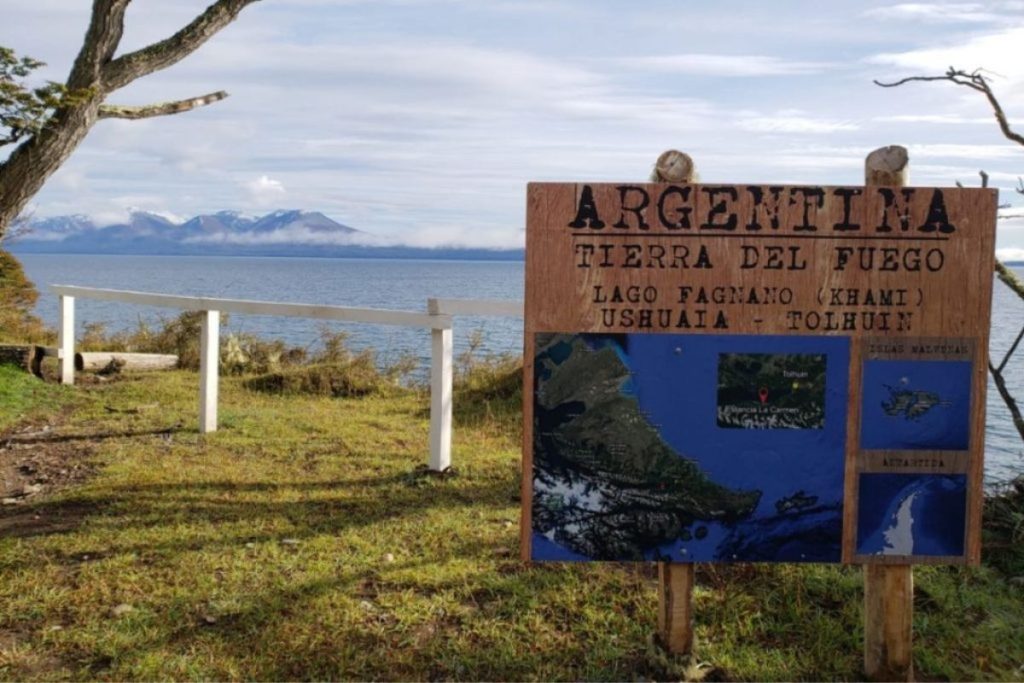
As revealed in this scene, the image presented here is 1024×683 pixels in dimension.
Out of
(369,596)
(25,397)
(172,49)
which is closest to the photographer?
(369,596)

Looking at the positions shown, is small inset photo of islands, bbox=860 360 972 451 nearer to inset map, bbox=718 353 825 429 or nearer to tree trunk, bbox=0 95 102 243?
inset map, bbox=718 353 825 429

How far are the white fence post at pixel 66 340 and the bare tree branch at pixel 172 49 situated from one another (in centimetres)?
408

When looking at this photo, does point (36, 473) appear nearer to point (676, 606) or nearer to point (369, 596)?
point (369, 596)

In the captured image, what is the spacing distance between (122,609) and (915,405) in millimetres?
3551

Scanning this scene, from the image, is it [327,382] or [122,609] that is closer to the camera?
[122,609]

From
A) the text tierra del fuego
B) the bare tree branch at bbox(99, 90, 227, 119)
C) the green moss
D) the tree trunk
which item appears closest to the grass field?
the text tierra del fuego

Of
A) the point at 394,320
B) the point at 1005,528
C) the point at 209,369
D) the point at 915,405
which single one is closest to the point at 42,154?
the point at 209,369

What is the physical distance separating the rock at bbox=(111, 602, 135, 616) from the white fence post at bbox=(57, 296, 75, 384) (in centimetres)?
737

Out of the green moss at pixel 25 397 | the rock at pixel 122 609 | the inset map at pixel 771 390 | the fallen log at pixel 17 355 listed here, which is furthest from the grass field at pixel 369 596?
the fallen log at pixel 17 355

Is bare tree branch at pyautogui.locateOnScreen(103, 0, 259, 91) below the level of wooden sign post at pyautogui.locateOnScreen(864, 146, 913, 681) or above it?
above

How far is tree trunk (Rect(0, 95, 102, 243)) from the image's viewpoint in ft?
24.1

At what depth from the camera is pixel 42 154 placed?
24.2ft

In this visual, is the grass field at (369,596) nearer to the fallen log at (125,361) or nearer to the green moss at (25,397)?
the green moss at (25,397)

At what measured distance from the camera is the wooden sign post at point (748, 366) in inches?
141
